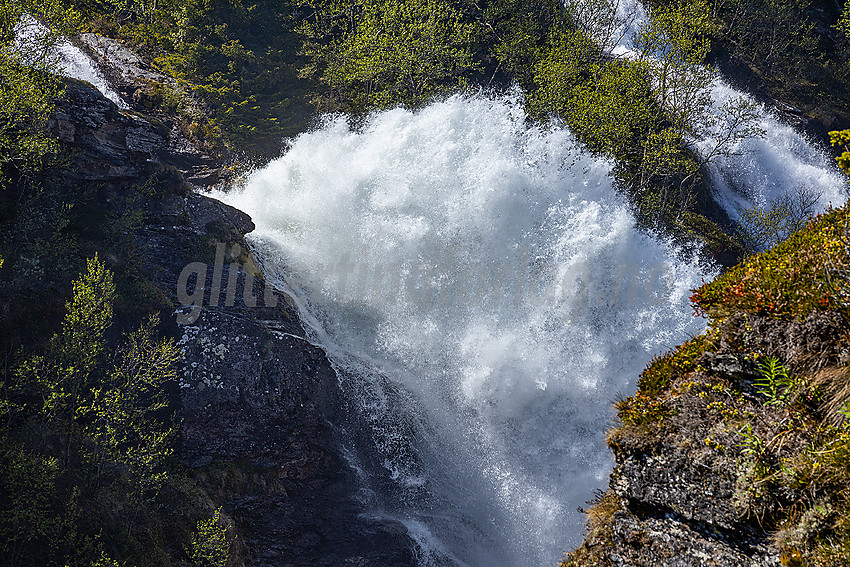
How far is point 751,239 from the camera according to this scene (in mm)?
29672

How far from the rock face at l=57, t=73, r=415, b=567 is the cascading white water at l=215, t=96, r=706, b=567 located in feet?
5.22

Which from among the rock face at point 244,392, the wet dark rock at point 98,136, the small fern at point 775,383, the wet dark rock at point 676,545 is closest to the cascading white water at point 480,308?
the rock face at point 244,392

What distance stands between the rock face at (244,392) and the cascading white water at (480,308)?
1.59 m

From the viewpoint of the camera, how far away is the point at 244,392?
1848cm

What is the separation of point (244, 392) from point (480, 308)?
10384mm

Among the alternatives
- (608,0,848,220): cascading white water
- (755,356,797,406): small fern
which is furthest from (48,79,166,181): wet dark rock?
(608,0,848,220): cascading white water

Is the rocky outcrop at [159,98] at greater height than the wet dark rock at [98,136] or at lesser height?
greater

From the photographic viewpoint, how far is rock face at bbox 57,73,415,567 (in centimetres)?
1777

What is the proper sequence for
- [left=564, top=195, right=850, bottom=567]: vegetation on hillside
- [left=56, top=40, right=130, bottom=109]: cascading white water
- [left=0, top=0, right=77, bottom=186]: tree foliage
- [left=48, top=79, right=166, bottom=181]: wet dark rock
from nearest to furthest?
1. [left=564, top=195, right=850, bottom=567]: vegetation on hillside
2. [left=0, top=0, right=77, bottom=186]: tree foliage
3. [left=48, top=79, right=166, bottom=181]: wet dark rock
4. [left=56, top=40, right=130, bottom=109]: cascading white water

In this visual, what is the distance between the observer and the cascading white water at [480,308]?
19672mm

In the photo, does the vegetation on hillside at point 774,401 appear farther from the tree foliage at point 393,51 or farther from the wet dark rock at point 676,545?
the tree foliage at point 393,51

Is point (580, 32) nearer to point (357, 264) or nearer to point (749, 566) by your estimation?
point (357, 264)

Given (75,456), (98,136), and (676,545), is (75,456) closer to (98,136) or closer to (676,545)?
(98,136)

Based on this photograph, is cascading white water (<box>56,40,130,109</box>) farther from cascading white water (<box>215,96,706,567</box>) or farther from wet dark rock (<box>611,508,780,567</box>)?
wet dark rock (<box>611,508,780,567</box>)
